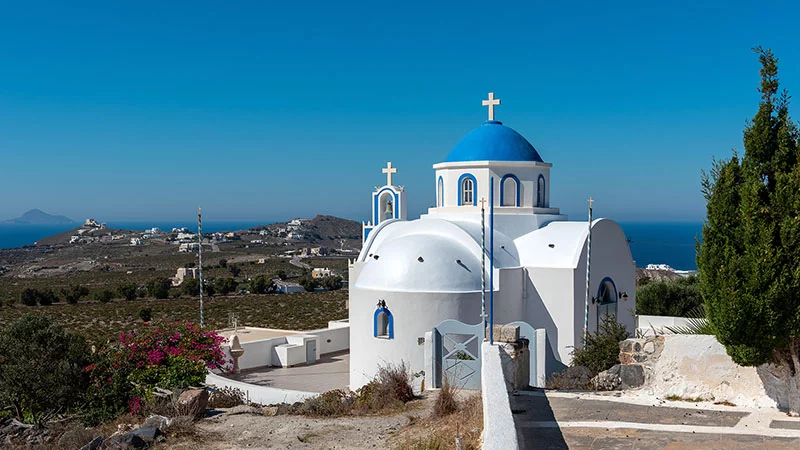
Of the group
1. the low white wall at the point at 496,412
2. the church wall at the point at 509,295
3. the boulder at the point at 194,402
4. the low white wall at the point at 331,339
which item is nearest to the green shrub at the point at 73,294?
the low white wall at the point at 331,339

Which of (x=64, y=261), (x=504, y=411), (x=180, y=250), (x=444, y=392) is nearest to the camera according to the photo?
(x=504, y=411)

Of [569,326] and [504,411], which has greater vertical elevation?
[504,411]

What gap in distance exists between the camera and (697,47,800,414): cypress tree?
22.2 ft

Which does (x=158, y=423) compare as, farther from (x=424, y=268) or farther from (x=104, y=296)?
(x=104, y=296)

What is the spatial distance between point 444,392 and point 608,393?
2.03 metres

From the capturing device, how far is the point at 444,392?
8398 mm

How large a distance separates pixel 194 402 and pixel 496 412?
18.4 feet

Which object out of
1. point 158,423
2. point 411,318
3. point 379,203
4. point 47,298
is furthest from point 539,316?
point 47,298

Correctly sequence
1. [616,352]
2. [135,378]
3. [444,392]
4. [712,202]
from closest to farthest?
1. [712,202]
2. [444,392]
3. [616,352]
4. [135,378]

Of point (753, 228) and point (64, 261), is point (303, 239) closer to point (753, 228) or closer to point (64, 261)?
point (64, 261)

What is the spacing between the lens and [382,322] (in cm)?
1662

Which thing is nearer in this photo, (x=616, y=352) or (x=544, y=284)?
(x=616, y=352)

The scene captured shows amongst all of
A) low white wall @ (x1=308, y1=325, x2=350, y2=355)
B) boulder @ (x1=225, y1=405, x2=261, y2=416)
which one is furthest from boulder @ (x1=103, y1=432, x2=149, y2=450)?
low white wall @ (x1=308, y1=325, x2=350, y2=355)

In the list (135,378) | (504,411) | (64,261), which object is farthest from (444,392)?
(64,261)
